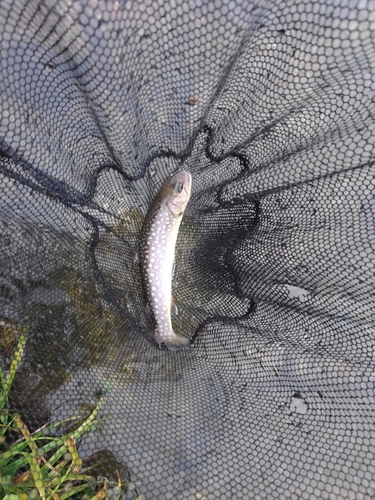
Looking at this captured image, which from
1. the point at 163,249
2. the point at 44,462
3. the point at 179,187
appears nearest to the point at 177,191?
the point at 179,187

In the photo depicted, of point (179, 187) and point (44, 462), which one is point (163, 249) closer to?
point (179, 187)

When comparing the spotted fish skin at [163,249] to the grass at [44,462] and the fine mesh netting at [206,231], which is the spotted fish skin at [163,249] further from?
the grass at [44,462]

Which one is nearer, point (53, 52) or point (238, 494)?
point (53, 52)

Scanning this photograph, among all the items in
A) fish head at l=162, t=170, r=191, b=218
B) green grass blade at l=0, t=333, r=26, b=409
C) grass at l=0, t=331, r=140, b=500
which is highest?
fish head at l=162, t=170, r=191, b=218

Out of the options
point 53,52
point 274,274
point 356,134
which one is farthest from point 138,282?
point 356,134

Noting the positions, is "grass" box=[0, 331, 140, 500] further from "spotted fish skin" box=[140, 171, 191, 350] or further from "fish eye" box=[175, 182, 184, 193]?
"fish eye" box=[175, 182, 184, 193]

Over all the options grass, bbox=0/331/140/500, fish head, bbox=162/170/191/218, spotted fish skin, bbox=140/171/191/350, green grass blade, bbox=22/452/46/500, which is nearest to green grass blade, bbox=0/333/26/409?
grass, bbox=0/331/140/500

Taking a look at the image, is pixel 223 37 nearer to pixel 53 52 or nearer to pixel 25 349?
pixel 53 52
